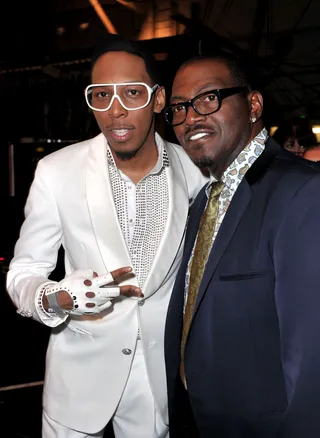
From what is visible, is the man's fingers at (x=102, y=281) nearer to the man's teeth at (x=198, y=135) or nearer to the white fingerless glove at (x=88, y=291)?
the white fingerless glove at (x=88, y=291)

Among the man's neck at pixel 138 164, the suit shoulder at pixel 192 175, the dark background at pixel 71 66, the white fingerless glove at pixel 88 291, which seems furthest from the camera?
the dark background at pixel 71 66

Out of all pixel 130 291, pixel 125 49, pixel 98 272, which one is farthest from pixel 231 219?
pixel 125 49

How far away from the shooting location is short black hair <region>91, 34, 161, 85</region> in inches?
71.6

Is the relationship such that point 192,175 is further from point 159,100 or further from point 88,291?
point 88,291

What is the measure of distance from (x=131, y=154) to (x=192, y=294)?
594 millimetres

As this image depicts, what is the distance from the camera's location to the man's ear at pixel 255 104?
64.4 inches

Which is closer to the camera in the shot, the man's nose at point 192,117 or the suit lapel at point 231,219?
the suit lapel at point 231,219

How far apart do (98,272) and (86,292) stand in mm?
253

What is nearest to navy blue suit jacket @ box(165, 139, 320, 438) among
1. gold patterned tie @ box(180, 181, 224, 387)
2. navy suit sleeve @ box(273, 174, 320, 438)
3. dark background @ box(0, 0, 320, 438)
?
navy suit sleeve @ box(273, 174, 320, 438)

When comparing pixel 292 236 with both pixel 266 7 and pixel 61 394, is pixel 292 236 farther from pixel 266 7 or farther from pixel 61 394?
pixel 266 7

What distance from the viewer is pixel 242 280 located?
4.37ft

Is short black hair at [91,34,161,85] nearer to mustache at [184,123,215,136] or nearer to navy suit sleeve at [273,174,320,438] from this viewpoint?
mustache at [184,123,215,136]

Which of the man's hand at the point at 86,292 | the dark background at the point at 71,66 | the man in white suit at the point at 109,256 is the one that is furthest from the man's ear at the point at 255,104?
the dark background at the point at 71,66

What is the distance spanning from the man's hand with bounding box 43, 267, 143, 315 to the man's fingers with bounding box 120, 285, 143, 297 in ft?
0.16
